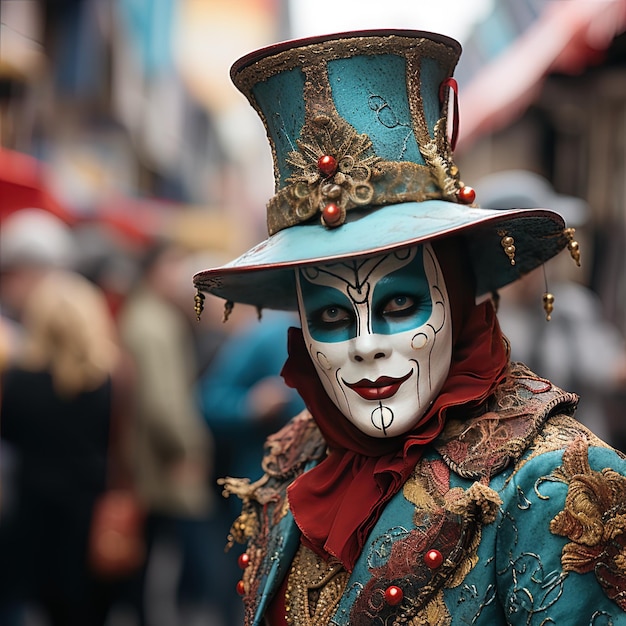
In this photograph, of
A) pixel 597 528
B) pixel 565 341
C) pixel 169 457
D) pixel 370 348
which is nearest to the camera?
pixel 597 528

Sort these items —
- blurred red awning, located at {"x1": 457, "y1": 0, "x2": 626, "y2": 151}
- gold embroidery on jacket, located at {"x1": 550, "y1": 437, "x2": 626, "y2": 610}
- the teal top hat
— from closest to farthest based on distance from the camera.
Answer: gold embroidery on jacket, located at {"x1": 550, "y1": 437, "x2": 626, "y2": 610} → the teal top hat → blurred red awning, located at {"x1": 457, "y1": 0, "x2": 626, "y2": 151}

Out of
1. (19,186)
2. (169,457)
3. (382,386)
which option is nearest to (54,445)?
(169,457)

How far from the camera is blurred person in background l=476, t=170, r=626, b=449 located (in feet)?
16.7

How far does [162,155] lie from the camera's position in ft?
65.7

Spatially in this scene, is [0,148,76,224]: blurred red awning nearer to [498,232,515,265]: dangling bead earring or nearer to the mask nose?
the mask nose

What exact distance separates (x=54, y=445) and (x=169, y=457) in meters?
0.97

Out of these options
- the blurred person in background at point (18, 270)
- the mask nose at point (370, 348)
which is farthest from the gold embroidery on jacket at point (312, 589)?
the blurred person in background at point (18, 270)

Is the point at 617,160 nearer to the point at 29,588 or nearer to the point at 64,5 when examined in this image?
the point at 29,588

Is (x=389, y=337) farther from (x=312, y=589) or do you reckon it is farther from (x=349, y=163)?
(x=312, y=589)

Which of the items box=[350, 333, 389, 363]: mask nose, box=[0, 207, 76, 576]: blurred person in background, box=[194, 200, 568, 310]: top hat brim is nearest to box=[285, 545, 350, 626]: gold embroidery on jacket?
box=[350, 333, 389, 363]: mask nose

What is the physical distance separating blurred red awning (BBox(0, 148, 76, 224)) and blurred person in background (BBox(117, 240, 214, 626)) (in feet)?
4.58

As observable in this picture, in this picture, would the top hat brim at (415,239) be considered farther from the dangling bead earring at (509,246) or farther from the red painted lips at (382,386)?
the red painted lips at (382,386)

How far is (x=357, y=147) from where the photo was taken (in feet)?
8.84

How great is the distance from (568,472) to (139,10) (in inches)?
446
